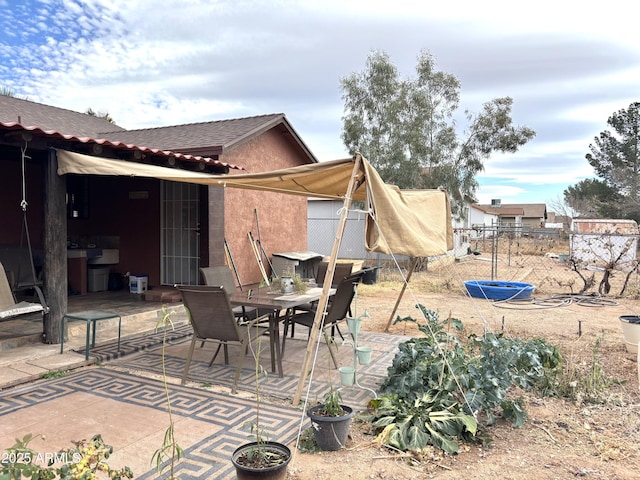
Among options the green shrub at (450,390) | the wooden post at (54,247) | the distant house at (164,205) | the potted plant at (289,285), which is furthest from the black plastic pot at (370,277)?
the wooden post at (54,247)

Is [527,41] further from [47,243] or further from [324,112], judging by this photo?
[324,112]

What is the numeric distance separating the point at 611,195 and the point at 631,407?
29.4 m

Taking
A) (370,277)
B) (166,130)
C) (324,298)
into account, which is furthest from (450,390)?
(166,130)

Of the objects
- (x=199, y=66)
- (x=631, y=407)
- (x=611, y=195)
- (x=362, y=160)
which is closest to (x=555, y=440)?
(x=631, y=407)

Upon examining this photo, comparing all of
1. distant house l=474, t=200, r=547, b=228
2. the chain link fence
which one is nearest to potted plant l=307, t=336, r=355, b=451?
the chain link fence

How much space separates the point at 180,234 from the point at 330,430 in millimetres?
6353

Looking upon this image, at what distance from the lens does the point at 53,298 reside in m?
5.14

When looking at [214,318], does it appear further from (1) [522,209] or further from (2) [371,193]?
(1) [522,209]

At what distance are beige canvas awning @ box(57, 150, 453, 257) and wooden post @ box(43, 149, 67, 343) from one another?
0.15 meters

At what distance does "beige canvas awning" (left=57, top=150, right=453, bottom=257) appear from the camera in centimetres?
368

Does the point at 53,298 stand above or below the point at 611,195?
below

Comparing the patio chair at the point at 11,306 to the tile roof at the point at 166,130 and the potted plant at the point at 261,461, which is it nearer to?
the potted plant at the point at 261,461

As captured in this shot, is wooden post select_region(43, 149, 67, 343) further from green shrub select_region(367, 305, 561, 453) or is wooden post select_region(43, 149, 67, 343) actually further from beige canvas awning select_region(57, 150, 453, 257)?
green shrub select_region(367, 305, 561, 453)

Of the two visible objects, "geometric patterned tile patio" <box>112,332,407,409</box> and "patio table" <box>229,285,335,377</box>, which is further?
"patio table" <box>229,285,335,377</box>
